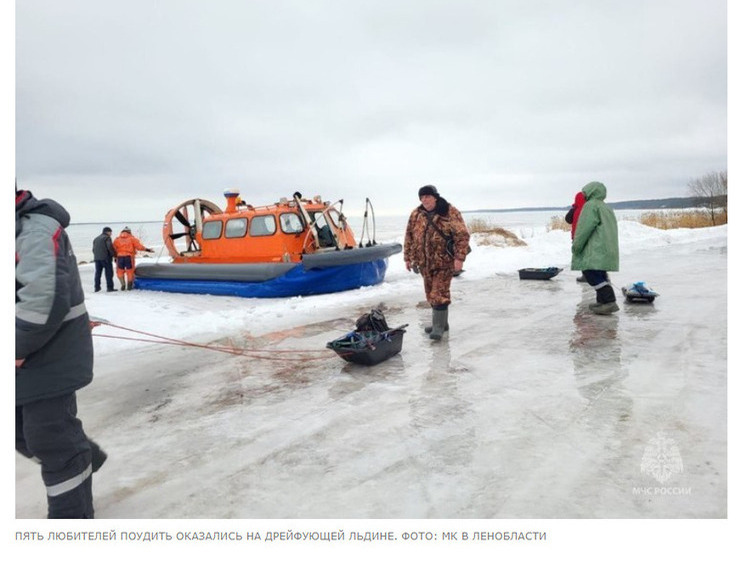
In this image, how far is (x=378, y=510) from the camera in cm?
229

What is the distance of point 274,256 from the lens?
397 inches

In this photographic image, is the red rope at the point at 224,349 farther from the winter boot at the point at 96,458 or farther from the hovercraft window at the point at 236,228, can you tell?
the hovercraft window at the point at 236,228

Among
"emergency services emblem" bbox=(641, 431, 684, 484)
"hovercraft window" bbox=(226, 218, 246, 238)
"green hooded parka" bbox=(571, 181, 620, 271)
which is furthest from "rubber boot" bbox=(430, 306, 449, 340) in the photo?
"hovercraft window" bbox=(226, 218, 246, 238)

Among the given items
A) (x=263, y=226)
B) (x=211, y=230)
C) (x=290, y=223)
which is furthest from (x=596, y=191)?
(x=211, y=230)

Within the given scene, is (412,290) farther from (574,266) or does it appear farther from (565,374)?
(565,374)

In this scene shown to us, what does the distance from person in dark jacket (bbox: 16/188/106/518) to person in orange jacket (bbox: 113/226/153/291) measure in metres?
11.1

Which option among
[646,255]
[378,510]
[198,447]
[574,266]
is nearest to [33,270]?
[198,447]

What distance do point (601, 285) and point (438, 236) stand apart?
7.99ft

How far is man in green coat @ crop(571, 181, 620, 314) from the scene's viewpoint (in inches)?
249

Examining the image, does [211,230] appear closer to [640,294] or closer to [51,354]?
[640,294]

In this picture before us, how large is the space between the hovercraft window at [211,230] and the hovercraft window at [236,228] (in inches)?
10.8

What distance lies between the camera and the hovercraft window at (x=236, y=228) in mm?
10828

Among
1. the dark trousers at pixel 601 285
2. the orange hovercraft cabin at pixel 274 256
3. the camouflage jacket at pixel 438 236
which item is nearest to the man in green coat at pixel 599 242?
the dark trousers at pixel 601 285
